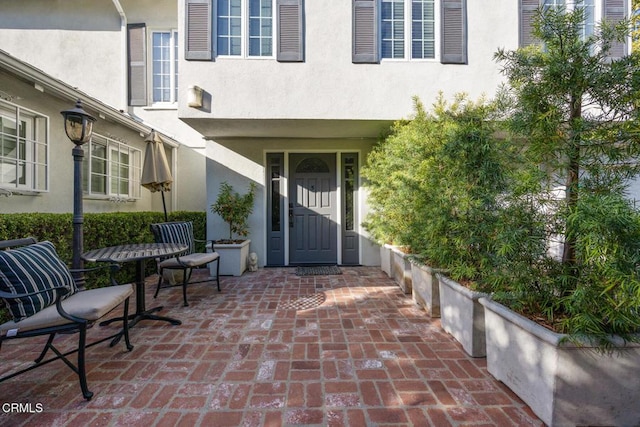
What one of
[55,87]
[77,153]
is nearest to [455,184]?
[77,153]

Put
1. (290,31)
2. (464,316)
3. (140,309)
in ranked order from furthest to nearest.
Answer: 1. (290,31)
2. (140,309)
3. (464,316)

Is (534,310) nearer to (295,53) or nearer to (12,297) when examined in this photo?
(12,297)

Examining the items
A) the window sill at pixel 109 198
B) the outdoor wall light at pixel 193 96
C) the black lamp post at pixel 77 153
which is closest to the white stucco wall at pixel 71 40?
the window sill at pixel 109 198

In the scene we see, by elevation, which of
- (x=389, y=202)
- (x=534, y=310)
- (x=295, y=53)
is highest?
(x=295, y=53)

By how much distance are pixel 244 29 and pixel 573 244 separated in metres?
4.90

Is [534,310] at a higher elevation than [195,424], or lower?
higher

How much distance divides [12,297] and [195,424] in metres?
1.48

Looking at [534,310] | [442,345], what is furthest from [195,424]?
[534,310]

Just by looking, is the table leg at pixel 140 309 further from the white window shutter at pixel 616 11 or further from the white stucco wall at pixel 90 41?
the white window shutter at pixel 616 11

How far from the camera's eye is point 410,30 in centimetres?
450

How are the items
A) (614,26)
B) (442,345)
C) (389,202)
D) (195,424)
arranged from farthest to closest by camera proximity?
1. (389,202)
2. (442,345)
3. (614,26)
4. (195,424)

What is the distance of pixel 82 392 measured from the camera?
1.91 metres

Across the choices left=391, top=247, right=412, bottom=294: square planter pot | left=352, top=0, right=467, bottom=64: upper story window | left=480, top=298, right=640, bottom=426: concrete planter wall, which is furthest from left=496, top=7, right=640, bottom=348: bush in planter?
left=352, top=0, right=467, bottom=64: upper story window

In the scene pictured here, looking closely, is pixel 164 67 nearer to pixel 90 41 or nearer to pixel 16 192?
pixel 90 41
